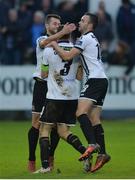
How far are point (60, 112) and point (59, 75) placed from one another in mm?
523

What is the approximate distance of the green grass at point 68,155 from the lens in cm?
1234

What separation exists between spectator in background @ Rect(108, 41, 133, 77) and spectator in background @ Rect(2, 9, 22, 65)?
2.38m

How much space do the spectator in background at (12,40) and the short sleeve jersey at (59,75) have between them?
34.4 feet

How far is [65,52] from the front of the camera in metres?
12.4

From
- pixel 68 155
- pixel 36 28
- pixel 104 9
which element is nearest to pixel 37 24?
pixel 36 28

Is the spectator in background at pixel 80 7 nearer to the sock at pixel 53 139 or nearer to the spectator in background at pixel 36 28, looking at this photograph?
the spectator in background at pixel 36 28

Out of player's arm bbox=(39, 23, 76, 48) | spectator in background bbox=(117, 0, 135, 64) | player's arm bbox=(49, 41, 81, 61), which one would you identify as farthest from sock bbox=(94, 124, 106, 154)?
spectator in background bbox=(117, 0, 135, 64)

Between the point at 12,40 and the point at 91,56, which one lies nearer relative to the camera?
the point at 91,56

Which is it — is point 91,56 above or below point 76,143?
above

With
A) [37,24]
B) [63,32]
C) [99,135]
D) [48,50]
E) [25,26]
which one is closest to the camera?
[63,32]

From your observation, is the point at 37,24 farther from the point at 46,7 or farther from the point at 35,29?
the point at 46,7

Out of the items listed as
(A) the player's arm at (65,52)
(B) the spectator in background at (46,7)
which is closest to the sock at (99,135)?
(A) the player's arm at (65,52)

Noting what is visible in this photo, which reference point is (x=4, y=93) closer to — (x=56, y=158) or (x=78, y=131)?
(x=78, y=131)

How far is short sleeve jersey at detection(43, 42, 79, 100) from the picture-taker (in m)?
12.6
